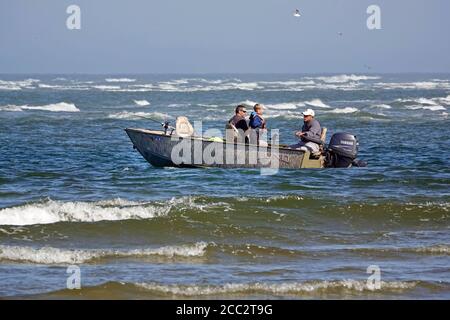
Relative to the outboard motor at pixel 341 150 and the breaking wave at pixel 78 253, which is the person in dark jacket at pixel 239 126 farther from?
the breaking wave at pixel 78 253

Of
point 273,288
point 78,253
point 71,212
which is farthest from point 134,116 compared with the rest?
point 273,288

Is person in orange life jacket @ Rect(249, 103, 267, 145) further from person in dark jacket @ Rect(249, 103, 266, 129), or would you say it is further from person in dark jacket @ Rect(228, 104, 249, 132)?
person in dark jacket @ Rect(228, 104, 249, 132)

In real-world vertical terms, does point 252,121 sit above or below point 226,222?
above

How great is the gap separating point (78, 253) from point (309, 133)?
292 inches

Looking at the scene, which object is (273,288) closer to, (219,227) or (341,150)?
(219,227)

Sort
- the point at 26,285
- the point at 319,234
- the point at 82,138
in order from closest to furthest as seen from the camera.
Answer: the point at 26,285, the point at 319,234, the point at 82,138

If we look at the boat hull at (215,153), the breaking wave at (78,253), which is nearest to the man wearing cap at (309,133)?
the boat hull at (215,153)

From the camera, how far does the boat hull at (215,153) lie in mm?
17750

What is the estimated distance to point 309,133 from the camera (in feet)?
57.6

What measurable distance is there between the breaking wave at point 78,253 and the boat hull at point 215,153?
6110 millimetres

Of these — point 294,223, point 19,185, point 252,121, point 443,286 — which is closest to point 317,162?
point 252,121
